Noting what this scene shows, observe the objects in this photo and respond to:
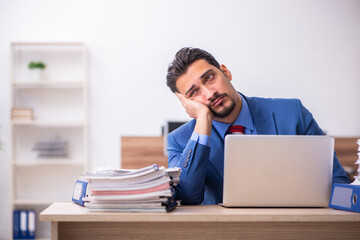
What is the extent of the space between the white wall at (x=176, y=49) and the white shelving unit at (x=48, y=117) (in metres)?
0.12

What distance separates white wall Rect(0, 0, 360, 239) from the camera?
4668mm

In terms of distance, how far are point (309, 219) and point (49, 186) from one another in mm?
3947

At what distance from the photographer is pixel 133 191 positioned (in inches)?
45.5

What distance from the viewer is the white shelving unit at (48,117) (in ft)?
15.1

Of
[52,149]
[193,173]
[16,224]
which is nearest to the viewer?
[193,173]

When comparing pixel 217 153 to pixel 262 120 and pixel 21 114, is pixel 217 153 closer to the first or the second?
pixel 262 120

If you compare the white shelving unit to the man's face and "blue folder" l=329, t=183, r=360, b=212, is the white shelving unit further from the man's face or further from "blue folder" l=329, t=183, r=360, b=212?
"blue folder" l=329, t=183, r=360, b=212

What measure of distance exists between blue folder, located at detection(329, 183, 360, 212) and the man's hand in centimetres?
46

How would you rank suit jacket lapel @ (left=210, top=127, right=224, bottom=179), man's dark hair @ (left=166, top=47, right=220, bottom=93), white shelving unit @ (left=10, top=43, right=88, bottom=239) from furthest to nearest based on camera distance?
white shelving unit @ (left=10, top=43, right=88, bottom=239)
man's dark hair @ (left=166, top=47, right=220, bottom=93)
suit jacket lapel @ (left=210, top=127, right=224, bottom=179)

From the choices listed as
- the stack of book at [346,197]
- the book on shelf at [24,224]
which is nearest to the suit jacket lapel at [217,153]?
the stack of book at [346,197]

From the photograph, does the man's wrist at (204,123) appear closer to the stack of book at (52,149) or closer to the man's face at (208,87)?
the man's face at (208,87)

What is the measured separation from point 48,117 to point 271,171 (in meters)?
3.80

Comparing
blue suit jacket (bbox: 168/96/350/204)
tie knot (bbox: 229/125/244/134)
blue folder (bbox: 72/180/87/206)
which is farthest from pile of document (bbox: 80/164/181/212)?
tie knot (bbox: 229/125/244/134)

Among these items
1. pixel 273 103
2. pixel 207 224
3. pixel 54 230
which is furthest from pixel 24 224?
→ pixel 207 224
